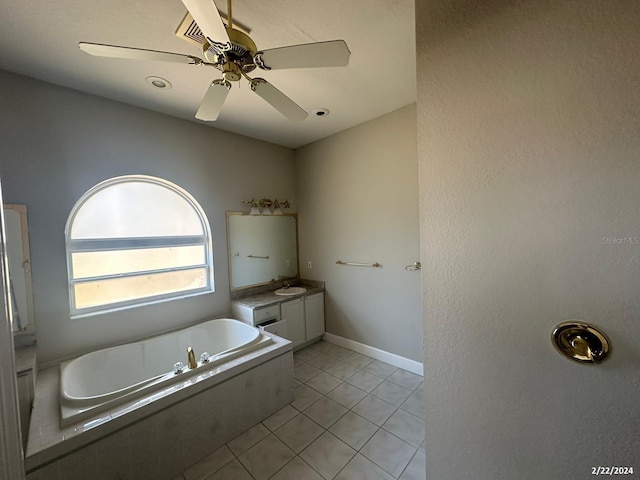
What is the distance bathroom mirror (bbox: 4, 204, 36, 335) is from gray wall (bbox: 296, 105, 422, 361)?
2.66 m

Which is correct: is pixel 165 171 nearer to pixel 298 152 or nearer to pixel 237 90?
pixel 237 90

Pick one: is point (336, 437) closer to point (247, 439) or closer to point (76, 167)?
point (247, 439)

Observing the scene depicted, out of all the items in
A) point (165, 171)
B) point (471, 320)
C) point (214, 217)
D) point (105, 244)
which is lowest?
point (471, 320)

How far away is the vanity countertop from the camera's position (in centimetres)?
280

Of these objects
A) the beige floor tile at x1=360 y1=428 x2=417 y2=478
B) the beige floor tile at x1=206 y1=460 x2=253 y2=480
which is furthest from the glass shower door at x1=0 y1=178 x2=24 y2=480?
the beige floor tile at x1=360 y1=428 x2=417 y2=478

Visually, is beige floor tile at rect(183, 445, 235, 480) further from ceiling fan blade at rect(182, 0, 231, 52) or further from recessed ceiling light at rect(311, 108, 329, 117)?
recessed ceiling light at rect(311, 108, 329, 117)

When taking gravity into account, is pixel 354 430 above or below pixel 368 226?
below

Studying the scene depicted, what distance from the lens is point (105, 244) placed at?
2227 millimetres

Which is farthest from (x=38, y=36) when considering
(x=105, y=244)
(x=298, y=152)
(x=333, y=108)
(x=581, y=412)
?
(x=581, y=412)

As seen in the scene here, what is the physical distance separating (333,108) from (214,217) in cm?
177

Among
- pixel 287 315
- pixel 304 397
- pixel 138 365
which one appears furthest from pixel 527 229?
pixel 138 365

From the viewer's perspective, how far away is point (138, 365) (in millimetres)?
2193

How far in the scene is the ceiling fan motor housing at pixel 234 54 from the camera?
1.06 meters

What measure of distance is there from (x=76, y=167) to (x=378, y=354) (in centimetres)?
342
